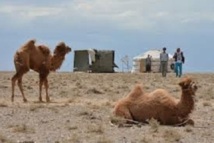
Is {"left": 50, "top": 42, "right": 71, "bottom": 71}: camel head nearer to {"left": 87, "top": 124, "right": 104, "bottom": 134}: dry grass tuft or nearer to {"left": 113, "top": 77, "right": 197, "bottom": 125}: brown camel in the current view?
{"left": 113, "top": 77, "right": 197, "bottom": 125}: brown camel

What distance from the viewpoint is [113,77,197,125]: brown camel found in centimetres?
1423

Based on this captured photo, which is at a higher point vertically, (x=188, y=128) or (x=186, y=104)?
(x=186, y=104)

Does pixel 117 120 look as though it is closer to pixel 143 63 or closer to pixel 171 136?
pixel 171 136

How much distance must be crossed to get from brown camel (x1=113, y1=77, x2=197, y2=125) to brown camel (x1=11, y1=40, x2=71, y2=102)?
24.6 feet

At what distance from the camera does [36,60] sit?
22.2 metres

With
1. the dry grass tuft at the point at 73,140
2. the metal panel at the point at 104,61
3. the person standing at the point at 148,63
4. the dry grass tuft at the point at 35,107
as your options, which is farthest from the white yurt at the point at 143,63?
the dry grass tuft at the point at 73,140

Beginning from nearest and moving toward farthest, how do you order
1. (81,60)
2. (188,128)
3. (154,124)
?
(154,124), (188,128), (81,60)

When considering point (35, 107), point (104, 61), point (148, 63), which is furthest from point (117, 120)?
point (148, 63)

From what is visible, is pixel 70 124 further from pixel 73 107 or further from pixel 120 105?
pixel 73 107

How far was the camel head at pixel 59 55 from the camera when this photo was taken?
914 inches

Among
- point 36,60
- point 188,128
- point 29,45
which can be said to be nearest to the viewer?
point 188,128

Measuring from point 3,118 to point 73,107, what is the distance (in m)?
3.45

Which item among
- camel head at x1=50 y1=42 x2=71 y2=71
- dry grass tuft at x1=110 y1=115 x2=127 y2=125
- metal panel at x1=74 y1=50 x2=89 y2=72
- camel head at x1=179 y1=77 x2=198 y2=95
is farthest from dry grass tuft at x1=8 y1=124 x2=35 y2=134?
metal panel at x1=74 y1=50 x2=89 y2=72

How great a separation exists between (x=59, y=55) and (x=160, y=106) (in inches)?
377
